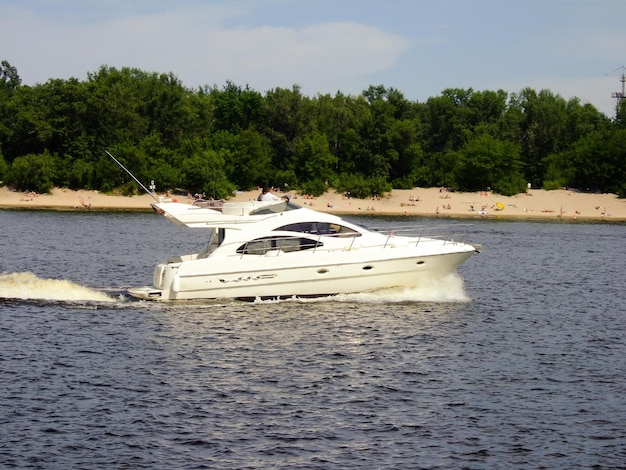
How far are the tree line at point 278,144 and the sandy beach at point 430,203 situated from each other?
1.57m

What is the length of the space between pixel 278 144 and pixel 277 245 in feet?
263

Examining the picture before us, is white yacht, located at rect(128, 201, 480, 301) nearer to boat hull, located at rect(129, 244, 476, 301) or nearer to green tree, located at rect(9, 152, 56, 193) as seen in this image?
boat hull, located at rect(129, 244, 476, 301)

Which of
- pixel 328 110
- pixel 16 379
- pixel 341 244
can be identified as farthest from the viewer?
pixel 328 110

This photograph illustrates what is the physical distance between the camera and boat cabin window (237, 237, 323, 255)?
3128cm

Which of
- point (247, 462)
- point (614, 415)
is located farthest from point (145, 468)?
point (614, 415)

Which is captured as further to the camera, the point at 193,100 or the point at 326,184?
the point at 193,100

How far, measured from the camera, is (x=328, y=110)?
116375 mm

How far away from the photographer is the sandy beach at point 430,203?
9669 cm

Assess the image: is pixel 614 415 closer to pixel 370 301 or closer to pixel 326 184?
pixel 370 301

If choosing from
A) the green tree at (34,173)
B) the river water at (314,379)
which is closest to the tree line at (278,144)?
the green tree at (34,173)

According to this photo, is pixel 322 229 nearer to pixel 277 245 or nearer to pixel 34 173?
pixel 277 245

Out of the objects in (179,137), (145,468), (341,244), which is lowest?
(145,468)

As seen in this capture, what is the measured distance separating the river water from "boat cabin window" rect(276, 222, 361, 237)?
7.80 ft

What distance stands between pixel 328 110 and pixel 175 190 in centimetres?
2518
